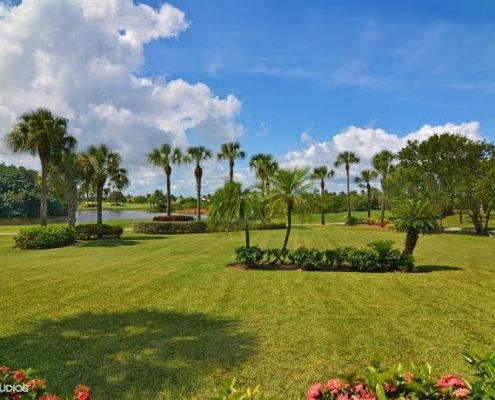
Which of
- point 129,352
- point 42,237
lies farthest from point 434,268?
point 42,237

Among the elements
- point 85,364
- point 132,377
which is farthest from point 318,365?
point 85,364

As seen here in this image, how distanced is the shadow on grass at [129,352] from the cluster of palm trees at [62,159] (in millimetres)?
21487

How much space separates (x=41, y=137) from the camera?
84.6 feet

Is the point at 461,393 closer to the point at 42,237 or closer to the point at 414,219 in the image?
the point at 414,219

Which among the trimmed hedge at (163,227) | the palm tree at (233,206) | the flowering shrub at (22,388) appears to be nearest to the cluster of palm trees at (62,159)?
the trimmed hedge at (163,227)

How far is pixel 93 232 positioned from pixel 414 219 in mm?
23232

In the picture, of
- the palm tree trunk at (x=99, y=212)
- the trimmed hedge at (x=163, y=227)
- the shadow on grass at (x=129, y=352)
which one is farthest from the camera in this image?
→ the trimmed hedge at (x=163, y=227)

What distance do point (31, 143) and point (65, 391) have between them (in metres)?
25.0

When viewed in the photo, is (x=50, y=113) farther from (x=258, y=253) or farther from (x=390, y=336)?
(x=390, y=336)

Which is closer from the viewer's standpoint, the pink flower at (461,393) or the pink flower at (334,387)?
the pink flower at (461,393)

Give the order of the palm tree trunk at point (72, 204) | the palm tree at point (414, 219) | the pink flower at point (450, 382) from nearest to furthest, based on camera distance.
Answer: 1. the pink flower at point (450, 382)
2. the palm tree at point (414, 219)
3. the palm tree trunk at point (72, 204)

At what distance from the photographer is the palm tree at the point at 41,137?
25.9 meters

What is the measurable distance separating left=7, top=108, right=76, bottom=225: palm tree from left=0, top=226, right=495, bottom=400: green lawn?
15.7m

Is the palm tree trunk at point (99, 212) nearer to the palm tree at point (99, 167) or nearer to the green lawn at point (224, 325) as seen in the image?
the palm tree at point (99, 167)
